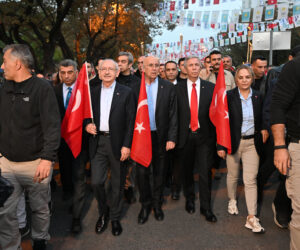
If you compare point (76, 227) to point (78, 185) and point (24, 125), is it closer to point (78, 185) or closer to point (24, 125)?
point (78, 185)

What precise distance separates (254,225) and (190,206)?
944 mm

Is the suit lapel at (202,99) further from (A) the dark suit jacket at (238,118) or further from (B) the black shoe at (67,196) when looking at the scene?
(B) the black shoe at (67,196)

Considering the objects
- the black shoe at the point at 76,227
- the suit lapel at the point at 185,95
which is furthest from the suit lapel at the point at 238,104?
the black shoe at the point at 76,227

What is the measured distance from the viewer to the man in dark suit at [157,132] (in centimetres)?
408

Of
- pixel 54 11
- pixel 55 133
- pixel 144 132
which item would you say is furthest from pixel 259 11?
pixel 55 133

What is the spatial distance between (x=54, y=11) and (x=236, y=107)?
16992 mm


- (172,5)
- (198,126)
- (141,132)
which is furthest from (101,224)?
(172,5)

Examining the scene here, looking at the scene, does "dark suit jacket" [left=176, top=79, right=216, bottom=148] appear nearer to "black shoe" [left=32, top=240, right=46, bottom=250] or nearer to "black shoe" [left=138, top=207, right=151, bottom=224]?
"black shoe" [left=138, top=207, right=151, bottom=224]

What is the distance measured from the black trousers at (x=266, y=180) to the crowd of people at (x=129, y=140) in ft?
0.04

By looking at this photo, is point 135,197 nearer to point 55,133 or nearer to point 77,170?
point 77,170

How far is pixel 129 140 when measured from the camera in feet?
12.3

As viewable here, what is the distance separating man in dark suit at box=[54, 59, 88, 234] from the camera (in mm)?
3863

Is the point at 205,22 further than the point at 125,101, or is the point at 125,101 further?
the point at 205,22

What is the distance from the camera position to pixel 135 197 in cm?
495
